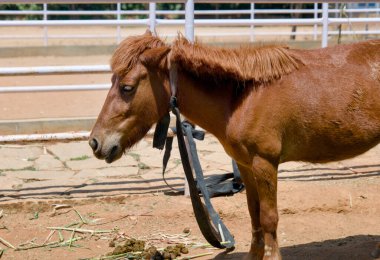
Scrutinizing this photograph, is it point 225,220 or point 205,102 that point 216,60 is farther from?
point 225,220

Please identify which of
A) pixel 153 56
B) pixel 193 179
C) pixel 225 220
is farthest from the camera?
pixel 225 220

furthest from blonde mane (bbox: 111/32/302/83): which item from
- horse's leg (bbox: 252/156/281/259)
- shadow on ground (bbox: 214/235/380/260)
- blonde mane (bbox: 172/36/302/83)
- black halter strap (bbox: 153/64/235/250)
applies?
shadow on ground (bbox: 214/235/380/260)

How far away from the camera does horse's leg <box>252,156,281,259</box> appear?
4074mm

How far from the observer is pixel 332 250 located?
494 centimetres

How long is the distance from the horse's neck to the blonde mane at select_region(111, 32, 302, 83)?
73 mm

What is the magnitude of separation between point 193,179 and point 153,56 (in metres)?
0.91

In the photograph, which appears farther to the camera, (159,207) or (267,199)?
(159,207)

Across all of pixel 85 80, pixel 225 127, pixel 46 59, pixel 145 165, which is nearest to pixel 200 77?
pixel 225 127

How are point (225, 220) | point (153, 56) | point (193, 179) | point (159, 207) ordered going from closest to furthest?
point (153, 56) → point (193, 179) → point (225, 220) → point (159, 207)

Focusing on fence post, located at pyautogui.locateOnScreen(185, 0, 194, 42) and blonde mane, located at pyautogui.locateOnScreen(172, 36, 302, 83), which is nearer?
blonde mane, located at pyautogui.locateOnScreen(172, 36, 302, 83)

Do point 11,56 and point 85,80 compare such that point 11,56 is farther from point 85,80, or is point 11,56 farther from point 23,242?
point 23,242

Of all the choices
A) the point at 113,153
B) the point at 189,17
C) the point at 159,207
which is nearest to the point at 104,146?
the point at 113,153

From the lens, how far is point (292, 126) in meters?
4.16

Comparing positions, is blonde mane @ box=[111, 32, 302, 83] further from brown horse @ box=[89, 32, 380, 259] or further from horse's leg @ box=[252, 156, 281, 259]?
horse's leg @ box=[252, 156, 281, 259]
